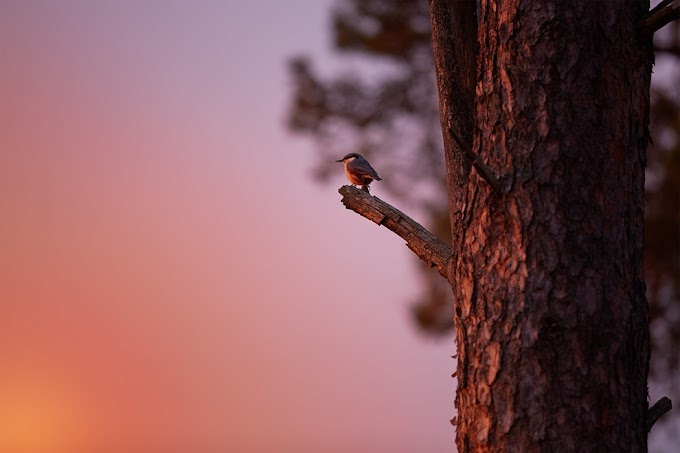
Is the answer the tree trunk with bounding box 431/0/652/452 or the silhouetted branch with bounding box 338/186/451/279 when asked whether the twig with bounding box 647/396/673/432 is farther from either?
the silhouetted branch with bounding box 338/186/451/279

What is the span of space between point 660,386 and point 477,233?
18.5ft

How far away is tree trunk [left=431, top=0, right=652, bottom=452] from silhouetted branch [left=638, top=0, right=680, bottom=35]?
38 mm

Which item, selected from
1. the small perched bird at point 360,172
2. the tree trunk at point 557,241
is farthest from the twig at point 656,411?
the small perched bird at point 360,172

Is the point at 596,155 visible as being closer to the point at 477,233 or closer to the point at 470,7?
the point at 477,233

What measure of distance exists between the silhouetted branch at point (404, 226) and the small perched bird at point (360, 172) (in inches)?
74.5

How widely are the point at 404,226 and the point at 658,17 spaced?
3.87 ft

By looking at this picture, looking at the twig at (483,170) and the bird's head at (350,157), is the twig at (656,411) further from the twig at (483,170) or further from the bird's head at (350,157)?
the bird's head at (350,157)

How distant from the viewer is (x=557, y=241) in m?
2.36

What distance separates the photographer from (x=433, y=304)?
24.2ft

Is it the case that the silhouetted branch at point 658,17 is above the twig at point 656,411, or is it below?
above

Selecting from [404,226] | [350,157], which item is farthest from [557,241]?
[350,157]

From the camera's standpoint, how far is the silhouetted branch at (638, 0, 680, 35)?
8.10 ft

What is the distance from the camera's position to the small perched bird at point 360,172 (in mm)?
5090

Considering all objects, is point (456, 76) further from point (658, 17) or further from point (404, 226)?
point (658, 17)
